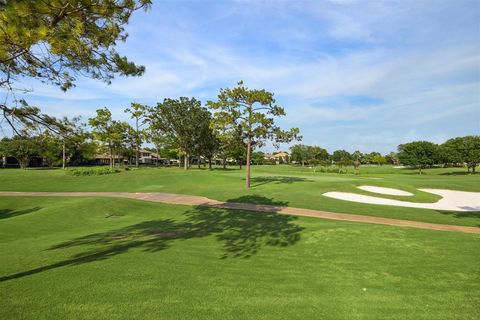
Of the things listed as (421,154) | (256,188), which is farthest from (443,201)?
(421,154)

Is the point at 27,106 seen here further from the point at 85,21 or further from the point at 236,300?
the point at 236,300

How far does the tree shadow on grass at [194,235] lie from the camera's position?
32.3 ft

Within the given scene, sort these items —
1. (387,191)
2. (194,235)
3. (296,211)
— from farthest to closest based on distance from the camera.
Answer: (387,191) → (296,211) → (194,235)

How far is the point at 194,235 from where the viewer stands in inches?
512

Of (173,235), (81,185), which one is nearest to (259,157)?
(81,185)

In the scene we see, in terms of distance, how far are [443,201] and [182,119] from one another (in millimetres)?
40520

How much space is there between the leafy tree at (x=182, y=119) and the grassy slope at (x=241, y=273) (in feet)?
138

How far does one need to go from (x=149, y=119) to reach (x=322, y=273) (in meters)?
54.7

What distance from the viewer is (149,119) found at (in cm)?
5866

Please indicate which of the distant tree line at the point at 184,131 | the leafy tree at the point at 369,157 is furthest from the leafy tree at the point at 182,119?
the leafy tree at the point at 369,157

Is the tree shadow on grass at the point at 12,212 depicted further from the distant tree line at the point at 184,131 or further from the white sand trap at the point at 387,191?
the white sand trap at the point at 387,191

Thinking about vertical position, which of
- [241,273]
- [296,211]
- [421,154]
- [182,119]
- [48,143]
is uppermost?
[182,119]

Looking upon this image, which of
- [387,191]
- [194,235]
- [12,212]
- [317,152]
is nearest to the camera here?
[194,235]

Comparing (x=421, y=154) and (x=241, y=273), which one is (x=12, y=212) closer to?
(x=241, y=273)
